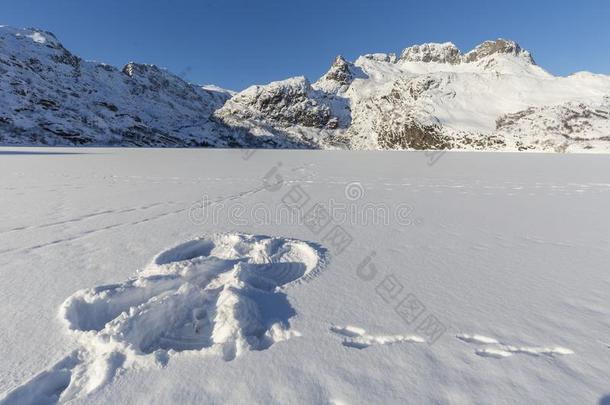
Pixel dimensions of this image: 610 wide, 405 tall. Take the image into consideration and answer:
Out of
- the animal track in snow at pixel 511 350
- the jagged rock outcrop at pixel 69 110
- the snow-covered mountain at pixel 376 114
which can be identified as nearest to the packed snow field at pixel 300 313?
the animal track in snow at pixel 511 350

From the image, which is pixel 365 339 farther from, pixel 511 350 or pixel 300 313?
pixel 511 350

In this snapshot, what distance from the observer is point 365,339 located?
9.21 ft

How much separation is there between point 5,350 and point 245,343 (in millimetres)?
1853

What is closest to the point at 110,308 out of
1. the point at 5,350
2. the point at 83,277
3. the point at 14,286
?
the point at 5,350

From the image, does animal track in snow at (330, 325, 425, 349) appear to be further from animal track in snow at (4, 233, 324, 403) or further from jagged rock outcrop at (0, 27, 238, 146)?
jagged rock outcrop at (0, 27, 238, 146)

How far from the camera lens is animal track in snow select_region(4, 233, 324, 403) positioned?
233cm

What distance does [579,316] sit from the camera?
3221mm

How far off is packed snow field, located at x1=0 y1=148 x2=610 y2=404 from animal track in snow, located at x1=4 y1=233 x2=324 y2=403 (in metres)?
0.01

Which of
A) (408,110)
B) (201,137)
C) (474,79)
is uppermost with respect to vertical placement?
(474,79)

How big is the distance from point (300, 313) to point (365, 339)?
2.26 feet

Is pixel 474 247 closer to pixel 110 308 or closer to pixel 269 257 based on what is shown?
pixel 269 257

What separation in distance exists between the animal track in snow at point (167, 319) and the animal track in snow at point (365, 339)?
0.46m

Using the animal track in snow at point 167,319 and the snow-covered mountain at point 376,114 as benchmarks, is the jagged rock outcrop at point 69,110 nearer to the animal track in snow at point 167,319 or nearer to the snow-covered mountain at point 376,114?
the snow-covered mountain at point 376,114

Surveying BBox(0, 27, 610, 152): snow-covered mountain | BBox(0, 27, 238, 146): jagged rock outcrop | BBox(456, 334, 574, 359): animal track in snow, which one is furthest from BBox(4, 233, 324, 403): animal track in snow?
BBox(0, 27, 610, 152): snow-covered mountain
